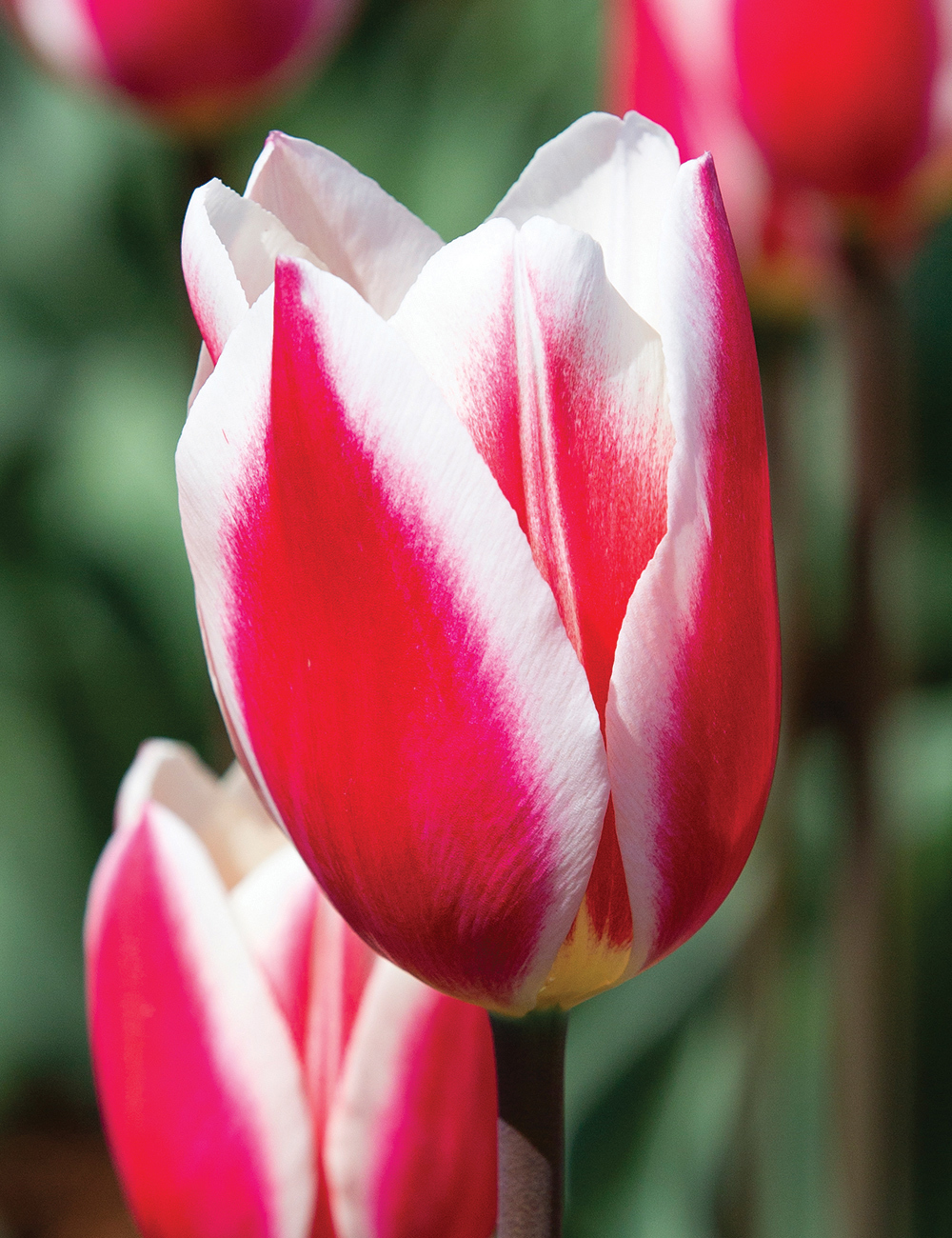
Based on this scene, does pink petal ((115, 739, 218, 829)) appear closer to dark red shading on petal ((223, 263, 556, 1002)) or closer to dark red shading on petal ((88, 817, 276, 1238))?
dark red shading on petal ((88, 817, 276, 1238))

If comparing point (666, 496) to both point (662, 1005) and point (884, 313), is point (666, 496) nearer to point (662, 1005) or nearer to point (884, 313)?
point (884, 313)

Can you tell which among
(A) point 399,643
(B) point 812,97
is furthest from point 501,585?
(B) point 812,97

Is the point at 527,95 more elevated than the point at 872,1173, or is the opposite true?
the point at 527,95

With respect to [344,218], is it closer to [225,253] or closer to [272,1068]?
[225,253]

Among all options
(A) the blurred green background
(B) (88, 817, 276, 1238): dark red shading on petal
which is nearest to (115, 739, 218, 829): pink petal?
(B) (88, 817, 276, 1238): dark red shading on petal

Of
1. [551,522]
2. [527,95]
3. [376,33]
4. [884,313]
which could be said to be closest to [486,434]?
[551,522]

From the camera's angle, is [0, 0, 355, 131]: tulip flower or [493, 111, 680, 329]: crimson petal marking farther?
[0, 0, 355, 131]: tulip flower

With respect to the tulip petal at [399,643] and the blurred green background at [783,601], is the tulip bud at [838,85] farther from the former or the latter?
the tulip petal at [399,643]

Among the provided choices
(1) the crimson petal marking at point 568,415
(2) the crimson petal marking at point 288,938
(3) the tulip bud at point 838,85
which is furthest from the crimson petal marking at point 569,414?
(3) the tulip bud at point 838,85

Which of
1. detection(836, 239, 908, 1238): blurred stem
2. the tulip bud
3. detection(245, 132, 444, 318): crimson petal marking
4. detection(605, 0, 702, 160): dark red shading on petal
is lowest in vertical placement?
detection(836, 239, 908, 1238): blurred stem
